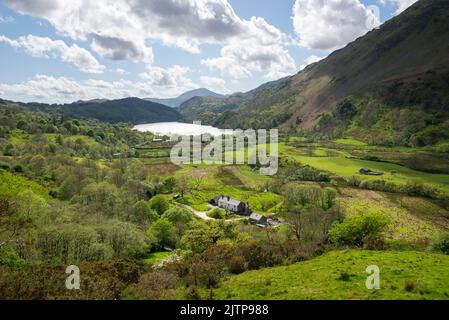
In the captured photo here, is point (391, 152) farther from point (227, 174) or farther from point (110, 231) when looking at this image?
point (110, 231)

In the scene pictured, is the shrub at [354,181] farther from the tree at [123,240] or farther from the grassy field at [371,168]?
the tree at [123,240]

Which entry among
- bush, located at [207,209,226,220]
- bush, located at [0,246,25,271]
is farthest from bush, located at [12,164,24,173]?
bush, located at [0,246,25,271]

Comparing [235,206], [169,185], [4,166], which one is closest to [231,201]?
[235,206]

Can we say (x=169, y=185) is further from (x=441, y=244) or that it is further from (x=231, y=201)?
(x=441, y=244)

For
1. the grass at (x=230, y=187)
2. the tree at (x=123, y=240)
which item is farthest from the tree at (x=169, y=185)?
the tree at (x=123, y=240)

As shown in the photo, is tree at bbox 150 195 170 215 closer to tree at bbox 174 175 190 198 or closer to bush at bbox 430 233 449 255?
tree at bbox 174 175 190 198
